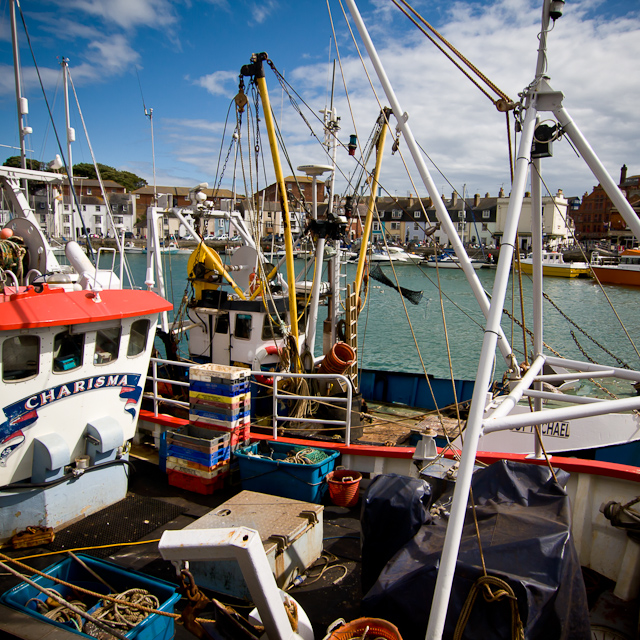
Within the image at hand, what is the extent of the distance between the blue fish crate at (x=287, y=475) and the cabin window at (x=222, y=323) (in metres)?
4.31

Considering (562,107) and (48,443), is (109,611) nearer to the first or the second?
(48,443)

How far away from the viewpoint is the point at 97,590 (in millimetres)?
4543

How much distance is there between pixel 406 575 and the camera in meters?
3.37

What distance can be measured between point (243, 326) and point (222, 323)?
0.53m

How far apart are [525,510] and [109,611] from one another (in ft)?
10.9

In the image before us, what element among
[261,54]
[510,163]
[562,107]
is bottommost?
[510,163]

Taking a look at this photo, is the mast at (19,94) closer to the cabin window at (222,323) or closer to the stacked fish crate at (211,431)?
the cabin window at (222,323)

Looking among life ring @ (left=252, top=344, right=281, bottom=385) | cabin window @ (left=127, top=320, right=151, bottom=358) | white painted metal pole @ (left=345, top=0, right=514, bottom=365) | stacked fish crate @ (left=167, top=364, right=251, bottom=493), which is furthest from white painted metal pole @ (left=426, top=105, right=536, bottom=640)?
life ring @ (left=252, top=344, right=281, bottom=385)

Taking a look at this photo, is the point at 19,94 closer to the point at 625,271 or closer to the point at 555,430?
the point at 555,430

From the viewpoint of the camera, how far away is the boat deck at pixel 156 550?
4387 millimetres

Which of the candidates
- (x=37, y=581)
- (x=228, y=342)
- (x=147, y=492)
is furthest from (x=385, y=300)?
(x=37, y=581)

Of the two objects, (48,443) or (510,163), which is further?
(48,443)

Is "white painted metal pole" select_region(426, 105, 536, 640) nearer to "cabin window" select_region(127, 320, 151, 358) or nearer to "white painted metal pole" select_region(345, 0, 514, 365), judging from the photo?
"white painted metal pole" select_region(345, 0, 514, 365)

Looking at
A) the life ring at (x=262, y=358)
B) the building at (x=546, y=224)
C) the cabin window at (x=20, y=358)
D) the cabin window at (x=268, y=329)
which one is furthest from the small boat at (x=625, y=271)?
the cabin window at (x=20, y=358)
